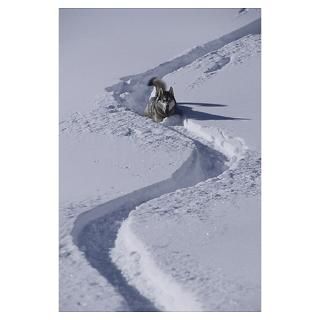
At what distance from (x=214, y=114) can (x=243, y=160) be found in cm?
94

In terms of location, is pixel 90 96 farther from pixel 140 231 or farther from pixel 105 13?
pixel 140 231

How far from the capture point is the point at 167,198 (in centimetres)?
432

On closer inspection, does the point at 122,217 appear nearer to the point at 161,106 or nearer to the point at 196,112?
the point at 161,106

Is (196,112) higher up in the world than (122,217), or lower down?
higher up

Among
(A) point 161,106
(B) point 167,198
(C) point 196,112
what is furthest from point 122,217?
(C) point 196,112

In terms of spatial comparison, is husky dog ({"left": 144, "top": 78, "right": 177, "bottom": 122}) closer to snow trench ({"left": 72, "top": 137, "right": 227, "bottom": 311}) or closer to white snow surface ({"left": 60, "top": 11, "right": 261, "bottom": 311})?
white snow surface ({"left": 60, "top": 11, "right": 261, "bottom": 311})

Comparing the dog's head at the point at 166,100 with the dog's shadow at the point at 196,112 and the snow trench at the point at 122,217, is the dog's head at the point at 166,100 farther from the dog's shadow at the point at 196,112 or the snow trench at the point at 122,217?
the snow trench at the point at 122,217

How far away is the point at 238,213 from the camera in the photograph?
4.09 m

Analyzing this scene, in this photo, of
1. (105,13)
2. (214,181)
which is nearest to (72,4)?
(105,13)

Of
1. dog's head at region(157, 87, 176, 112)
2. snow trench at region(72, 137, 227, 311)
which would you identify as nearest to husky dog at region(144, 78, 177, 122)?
dog's head at region(157, 87, 176, 112)

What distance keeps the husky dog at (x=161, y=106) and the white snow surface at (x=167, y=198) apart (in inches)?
3.1

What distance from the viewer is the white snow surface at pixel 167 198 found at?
11.5 feet

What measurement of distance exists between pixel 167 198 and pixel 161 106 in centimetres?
149

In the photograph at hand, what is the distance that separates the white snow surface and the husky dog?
0.26ft
